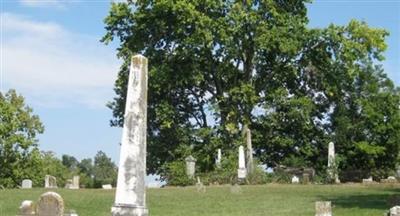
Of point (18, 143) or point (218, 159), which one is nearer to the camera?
point (218, 159)

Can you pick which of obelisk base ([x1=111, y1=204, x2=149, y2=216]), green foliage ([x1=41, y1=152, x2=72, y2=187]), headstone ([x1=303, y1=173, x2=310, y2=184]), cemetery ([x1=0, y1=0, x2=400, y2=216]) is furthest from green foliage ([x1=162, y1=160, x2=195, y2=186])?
obelisk base ([x1=111, y1=204, x2=149, y2=216])

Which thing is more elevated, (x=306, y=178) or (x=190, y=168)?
(x=190, y=168)

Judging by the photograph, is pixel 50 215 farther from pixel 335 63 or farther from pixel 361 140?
pixel 361 140

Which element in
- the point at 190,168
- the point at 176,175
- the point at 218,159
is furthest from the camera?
the point at 218,159

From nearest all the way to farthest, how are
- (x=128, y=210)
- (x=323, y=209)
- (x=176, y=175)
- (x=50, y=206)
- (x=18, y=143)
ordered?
(x=128, y=210) → (x=50, y=206) → (x=323, y=209) → (x=176, y=175) → (x=18, y=143)

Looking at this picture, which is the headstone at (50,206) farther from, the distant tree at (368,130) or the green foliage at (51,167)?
the green foliage at (51,167)

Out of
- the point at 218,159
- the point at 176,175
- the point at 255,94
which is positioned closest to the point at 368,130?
the point at 255,94

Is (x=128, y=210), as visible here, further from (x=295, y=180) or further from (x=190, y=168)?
(x=190, y=168)

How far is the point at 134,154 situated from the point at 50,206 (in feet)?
8.44

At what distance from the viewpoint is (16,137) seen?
2120 inches

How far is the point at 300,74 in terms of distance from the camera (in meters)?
44.8

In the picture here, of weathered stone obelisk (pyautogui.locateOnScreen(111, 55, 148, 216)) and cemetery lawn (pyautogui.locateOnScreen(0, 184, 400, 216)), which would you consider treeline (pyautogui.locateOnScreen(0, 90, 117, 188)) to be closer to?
cemetery lawn (pyautogui.locateOnScreen(0, 184, 400, 216))

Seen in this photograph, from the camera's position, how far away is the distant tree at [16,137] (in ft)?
176

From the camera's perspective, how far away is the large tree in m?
41.7
